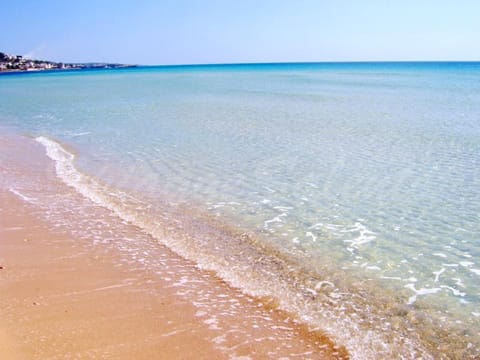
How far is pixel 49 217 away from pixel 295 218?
4751mm

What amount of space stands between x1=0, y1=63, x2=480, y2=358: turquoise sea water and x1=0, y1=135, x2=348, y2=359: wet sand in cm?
47

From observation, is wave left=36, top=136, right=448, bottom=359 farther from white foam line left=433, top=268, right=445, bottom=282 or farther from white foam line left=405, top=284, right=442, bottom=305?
white foam line left=433, top=268, right=445, bottom=282

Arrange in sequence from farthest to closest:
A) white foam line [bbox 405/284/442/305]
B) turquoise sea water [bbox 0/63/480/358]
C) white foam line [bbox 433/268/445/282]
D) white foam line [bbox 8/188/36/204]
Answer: white foam line [bbox 8/188/36/204]
white foam line [bbox 433/268/445/282]
white foam line [bbox 405/284/442/305]
turquoise sea water [bbox 0/63/480/358]

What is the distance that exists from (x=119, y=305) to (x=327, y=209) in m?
5.20

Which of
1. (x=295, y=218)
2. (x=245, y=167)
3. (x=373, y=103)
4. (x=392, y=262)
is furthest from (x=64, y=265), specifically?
(x=373, y=103)

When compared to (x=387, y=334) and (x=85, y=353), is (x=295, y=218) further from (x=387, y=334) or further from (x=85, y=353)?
(x=85, y=353)

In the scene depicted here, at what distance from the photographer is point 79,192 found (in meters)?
11.2

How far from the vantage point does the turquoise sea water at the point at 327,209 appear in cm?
603

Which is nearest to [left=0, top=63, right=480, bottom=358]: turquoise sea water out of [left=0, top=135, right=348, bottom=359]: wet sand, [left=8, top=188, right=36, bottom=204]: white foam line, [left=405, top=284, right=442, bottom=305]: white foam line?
[left=405, top=284, right=442, bottom=305]: white foam line

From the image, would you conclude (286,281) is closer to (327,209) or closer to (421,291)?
(421,291)

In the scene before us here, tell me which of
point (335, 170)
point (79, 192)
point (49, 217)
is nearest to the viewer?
point (49, 217)

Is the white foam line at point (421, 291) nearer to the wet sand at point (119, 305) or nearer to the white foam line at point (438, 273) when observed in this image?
the white foam line at point (438, 273)

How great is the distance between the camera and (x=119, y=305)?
5812 mm

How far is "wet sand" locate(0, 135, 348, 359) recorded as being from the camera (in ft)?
16.2
